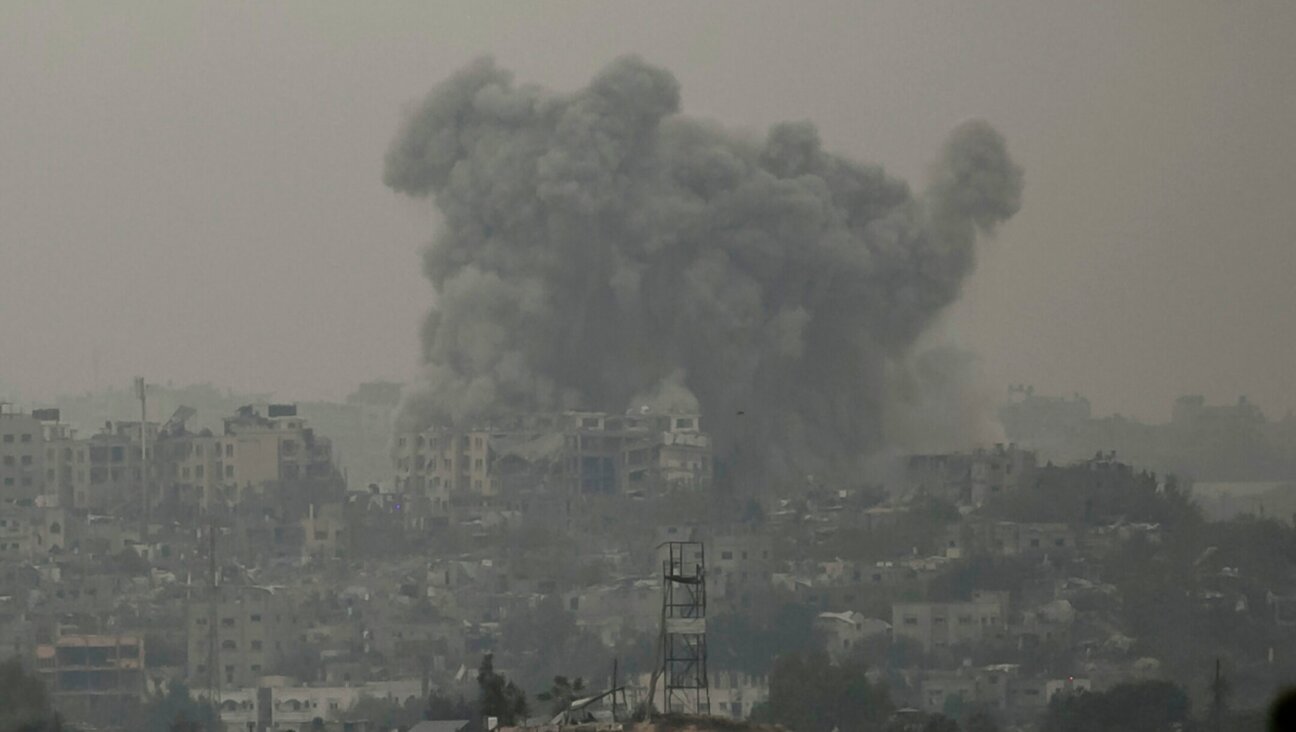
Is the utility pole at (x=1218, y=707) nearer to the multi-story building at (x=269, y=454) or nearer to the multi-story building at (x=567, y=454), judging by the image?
the multi-story building at (x=567, y=454)

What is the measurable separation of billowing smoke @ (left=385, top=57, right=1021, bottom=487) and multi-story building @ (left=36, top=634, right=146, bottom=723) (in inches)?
893

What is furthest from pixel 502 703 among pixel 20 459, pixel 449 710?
pixel 20 459

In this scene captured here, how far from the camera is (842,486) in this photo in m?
107

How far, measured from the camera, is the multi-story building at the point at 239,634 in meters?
90.1

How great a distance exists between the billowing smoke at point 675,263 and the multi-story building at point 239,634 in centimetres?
1511

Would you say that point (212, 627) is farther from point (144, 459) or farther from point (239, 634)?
point (144, 459)

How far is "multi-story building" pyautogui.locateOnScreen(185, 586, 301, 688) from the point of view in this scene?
9006 centimetres

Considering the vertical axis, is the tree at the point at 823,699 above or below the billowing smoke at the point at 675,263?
below

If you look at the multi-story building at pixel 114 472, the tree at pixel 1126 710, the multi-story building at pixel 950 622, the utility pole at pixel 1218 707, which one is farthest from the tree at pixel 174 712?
the multi-story building at pixel 114 472

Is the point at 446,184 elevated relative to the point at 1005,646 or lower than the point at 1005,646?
elevated

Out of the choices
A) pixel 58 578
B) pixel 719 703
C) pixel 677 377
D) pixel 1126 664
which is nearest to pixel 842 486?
pixel 677 377

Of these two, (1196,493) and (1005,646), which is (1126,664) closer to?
(1005,646)

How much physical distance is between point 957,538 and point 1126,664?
16.0 m

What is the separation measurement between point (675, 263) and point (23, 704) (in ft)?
142
